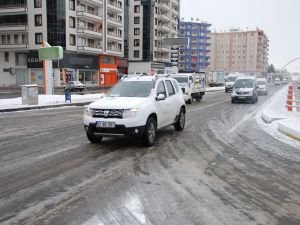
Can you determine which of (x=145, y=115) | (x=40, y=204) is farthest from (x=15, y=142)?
(x=40, y=204)

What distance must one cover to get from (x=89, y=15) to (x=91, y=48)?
5489mm

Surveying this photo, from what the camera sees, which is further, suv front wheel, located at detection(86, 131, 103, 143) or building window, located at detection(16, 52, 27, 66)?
building window, located at detection(16, 52, 27, 66)

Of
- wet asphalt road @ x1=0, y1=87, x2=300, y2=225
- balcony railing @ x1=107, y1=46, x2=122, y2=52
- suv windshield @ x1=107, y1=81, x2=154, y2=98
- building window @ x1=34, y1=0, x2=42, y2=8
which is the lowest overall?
wet asphalt road @ x1=0, y1=87, x2=300, y2=225

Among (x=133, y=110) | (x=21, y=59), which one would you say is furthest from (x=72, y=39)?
(x=133, y=110)

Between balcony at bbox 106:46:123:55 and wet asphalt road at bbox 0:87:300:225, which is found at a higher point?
balcony at bbox 106:46:123:55

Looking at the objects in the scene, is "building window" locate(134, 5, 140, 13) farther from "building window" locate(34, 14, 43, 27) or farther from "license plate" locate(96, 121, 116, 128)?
"license plate" locate(96, 121, 116, 128)

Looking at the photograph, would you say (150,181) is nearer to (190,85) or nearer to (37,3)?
(190,85)

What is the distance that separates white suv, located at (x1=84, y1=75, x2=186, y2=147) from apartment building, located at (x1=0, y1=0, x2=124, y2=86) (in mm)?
44490

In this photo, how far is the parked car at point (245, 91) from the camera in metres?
26.5

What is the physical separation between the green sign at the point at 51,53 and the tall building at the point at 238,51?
465ft

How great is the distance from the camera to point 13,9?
57281 mm

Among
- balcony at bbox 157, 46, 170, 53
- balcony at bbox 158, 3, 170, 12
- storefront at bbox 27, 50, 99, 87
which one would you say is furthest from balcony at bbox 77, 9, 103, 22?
balcony at bbox 158, 3, 170, 12

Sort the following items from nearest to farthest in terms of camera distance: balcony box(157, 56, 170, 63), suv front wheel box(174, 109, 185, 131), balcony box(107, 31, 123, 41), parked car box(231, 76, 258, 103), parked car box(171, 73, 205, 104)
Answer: suv front wheel box(174, 109, 185, 131) < parked car box(171, 73, 205, 104) < parked car box(231, 76, 258, 103) < balcony box(107, 31, 123, 41) < balcony box(157, 56, 170, 63)

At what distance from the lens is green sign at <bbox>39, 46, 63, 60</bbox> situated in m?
28.6
